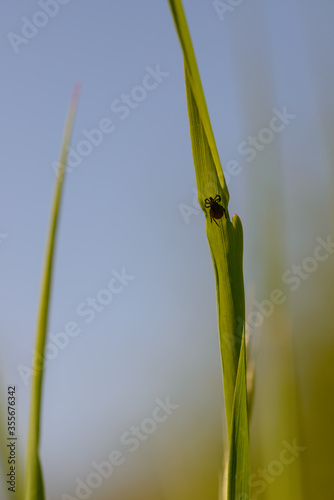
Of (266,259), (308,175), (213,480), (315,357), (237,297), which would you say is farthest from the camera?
(308,175)

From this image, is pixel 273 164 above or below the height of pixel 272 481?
above

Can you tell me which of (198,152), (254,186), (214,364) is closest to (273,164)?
(254,186)

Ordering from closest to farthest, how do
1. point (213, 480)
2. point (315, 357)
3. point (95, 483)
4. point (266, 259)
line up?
point (266, 259), point (95, 483), point (213, 480), point (315, 357)

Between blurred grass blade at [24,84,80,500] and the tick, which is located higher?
the tick

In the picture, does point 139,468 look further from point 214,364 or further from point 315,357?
point 315,357

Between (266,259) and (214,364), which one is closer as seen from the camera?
(266,259)

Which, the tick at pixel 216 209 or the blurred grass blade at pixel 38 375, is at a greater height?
the tick at pixel 216 209

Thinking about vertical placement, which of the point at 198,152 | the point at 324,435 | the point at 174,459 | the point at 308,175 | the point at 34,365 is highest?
the point at 308,175
